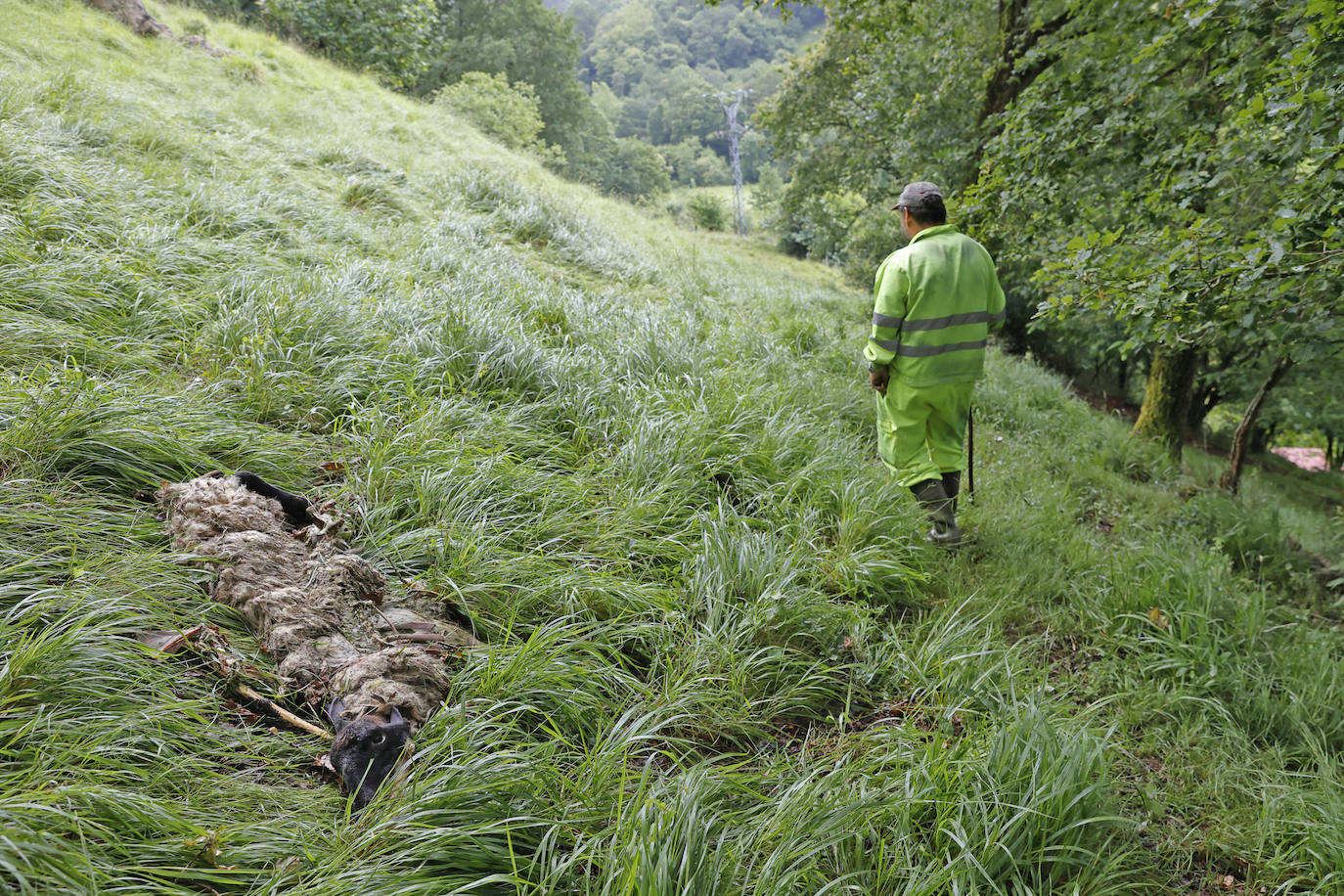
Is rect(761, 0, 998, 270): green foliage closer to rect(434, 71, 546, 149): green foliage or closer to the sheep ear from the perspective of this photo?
the sheep ear

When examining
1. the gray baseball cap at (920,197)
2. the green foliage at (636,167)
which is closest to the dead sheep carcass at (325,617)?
the gray baseball cap at (920,197)

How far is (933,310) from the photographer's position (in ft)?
11.9

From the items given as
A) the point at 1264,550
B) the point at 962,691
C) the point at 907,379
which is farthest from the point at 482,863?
the point at 1264,550

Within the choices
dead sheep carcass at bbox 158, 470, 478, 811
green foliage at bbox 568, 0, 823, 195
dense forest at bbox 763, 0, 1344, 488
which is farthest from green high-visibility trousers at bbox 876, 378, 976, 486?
green foliage at bbox 568, 0, 823, 195

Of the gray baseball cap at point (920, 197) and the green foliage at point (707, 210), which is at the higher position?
the green foliage at point (707, 210)

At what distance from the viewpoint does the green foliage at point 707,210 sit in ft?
103

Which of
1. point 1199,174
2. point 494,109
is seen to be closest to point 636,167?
point 494,109

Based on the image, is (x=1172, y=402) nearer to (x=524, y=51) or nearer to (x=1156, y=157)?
(x=1156, y=157)

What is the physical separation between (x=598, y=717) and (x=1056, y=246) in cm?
434

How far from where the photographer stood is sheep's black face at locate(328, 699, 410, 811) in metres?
1.65

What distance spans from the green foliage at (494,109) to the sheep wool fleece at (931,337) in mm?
15237

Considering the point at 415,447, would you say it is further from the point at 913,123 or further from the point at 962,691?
the point at 913,123

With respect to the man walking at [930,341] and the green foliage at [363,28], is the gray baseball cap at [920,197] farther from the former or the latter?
the green foliage at [363,28]

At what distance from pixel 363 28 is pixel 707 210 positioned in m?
17.9
